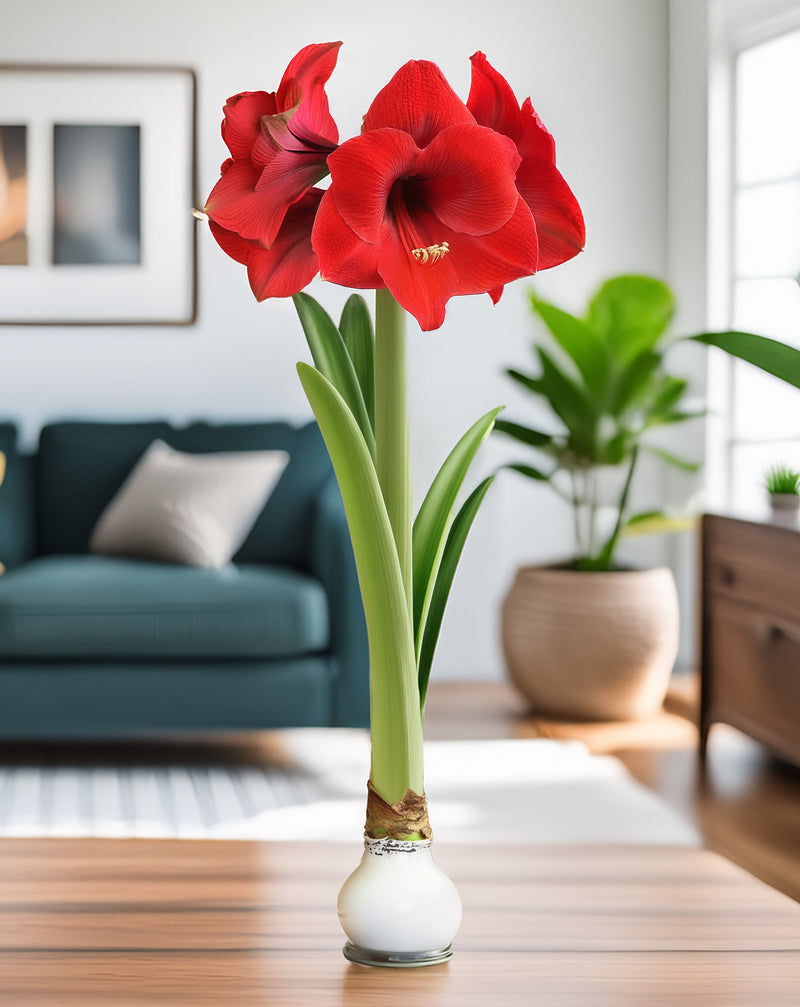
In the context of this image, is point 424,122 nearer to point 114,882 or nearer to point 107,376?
point 114,882

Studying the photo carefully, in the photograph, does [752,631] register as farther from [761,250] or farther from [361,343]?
[361,343]

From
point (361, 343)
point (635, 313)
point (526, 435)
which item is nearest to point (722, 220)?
point (635, 313)

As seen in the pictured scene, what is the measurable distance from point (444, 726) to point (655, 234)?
204 cm

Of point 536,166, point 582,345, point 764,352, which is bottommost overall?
point 764,352

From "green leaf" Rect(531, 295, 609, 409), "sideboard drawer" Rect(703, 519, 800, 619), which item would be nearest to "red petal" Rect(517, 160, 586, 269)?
"sideboard drawer" Rect(703, 519, 800, 619)

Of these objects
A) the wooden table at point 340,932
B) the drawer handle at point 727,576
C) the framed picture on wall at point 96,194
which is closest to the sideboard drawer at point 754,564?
the drawer handle at point 727,576

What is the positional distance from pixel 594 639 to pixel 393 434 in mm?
3068

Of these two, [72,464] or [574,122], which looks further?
[574,122]

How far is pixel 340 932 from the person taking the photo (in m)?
0.78

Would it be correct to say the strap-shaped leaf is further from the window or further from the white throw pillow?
the window

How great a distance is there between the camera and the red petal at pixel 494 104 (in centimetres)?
71

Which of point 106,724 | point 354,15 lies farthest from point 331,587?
point 354,15

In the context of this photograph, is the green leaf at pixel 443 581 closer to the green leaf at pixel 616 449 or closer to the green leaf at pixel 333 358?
the green leaf at pixel 333 358

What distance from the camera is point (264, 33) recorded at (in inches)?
170
